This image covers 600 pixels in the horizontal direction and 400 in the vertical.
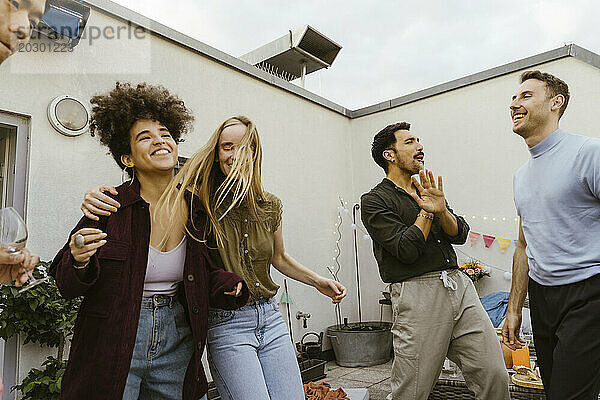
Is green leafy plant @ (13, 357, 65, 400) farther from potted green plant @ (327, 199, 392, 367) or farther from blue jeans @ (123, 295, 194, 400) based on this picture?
potted green plant @ (327, 199, 392, 367)

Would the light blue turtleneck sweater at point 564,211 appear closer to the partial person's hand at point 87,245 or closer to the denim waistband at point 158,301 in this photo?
the denim waistband at point 158,301

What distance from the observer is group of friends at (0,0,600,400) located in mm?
1403

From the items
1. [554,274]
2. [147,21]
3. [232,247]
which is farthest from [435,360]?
[147,21]

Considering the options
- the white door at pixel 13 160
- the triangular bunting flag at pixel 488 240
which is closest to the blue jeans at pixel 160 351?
the white door at pixel 13 160

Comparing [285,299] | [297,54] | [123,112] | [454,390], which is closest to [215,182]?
[123,112]

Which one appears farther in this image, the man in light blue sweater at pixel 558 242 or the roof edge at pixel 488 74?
the roof edge at pixel 488 74

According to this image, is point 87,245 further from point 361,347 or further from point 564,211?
point 361,347

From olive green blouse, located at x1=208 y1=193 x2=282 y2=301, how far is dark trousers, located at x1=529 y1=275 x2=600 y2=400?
1090mm

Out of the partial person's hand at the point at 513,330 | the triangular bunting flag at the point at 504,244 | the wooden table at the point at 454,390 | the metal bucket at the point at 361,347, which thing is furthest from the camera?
the metal bucket at the point at 361,347

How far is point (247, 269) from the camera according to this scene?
1727mm

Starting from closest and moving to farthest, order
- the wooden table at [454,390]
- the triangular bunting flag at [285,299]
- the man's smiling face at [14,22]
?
the man's smiling face at [14,22], the wooden table at [454,390], the triangular bunting flag at [285,299]

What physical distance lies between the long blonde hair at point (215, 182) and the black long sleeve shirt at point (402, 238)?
0.67 m

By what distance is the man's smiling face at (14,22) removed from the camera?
2.61 feet

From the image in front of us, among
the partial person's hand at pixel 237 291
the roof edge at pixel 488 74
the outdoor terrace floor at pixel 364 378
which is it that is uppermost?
the roof edge at pixel 488 74
